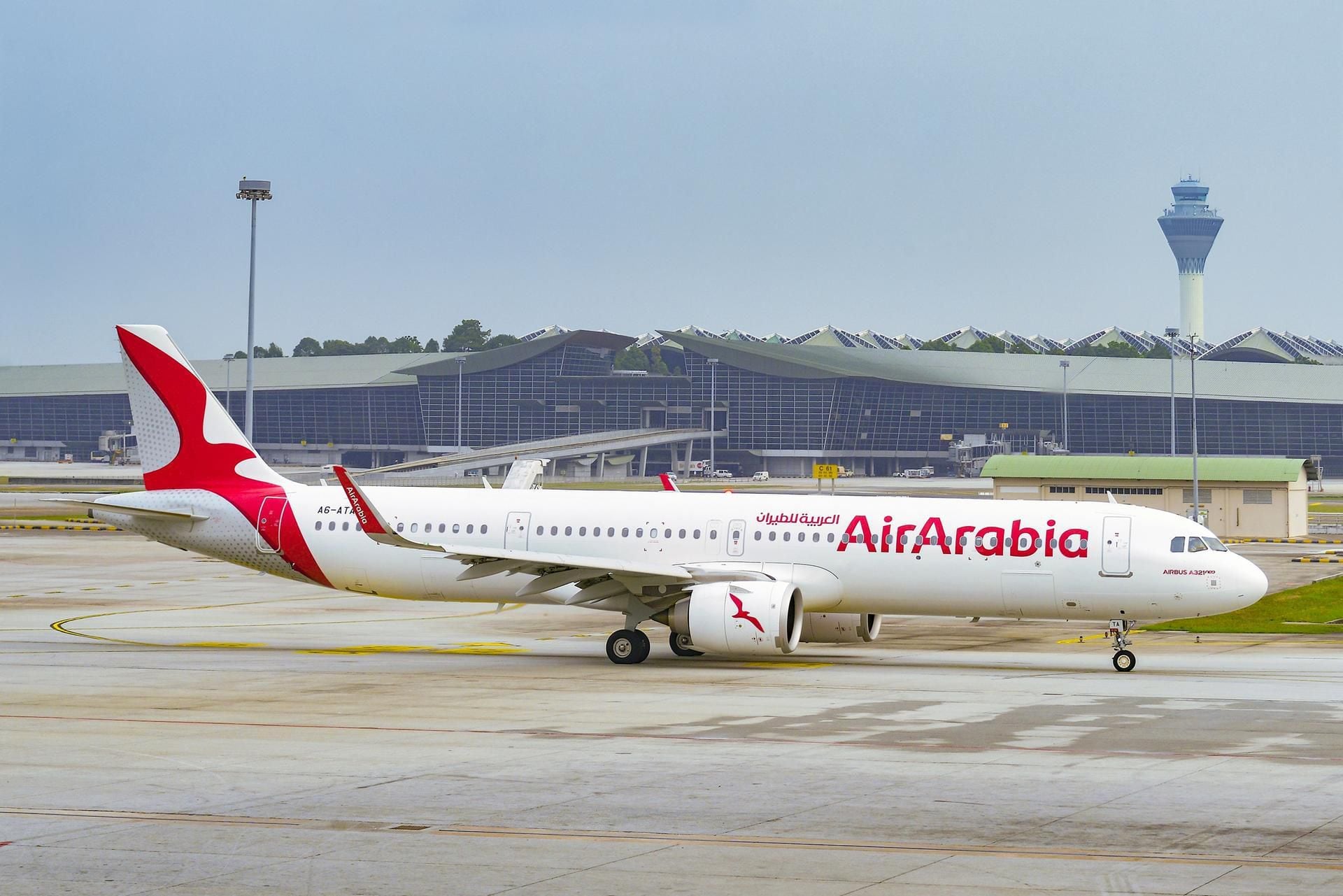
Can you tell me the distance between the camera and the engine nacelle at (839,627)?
33.6m

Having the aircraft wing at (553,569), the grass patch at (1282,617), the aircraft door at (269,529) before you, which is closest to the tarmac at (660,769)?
the aircraft wing at (553,569)

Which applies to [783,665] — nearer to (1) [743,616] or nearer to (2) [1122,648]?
(1) [743,616]

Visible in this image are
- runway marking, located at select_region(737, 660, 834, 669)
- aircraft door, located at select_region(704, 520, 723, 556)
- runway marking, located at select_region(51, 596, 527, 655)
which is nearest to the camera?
runway marking, located at select_region(737, 660, 834, 669)

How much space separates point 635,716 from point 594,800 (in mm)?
6650

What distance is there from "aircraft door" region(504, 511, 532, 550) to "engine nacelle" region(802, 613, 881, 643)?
6.12 m

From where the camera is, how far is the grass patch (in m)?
40.1

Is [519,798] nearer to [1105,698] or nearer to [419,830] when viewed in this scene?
[419,830]

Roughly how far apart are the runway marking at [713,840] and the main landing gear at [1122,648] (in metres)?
16.2

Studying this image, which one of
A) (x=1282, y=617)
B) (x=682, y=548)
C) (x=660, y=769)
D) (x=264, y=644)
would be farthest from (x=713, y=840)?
(x=1282, y=617)

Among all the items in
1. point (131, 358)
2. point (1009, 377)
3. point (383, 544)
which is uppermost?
point (1009, 377)

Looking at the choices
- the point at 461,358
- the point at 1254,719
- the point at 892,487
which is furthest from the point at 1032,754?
the point at 461,358

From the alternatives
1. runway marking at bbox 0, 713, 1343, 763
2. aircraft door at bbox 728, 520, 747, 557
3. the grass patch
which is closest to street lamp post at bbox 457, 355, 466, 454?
the grass patch

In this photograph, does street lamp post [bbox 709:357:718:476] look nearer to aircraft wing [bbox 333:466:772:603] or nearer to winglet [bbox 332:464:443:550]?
aircraft wing [bbox 333:466:772:603]

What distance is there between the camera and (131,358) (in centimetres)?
3662
